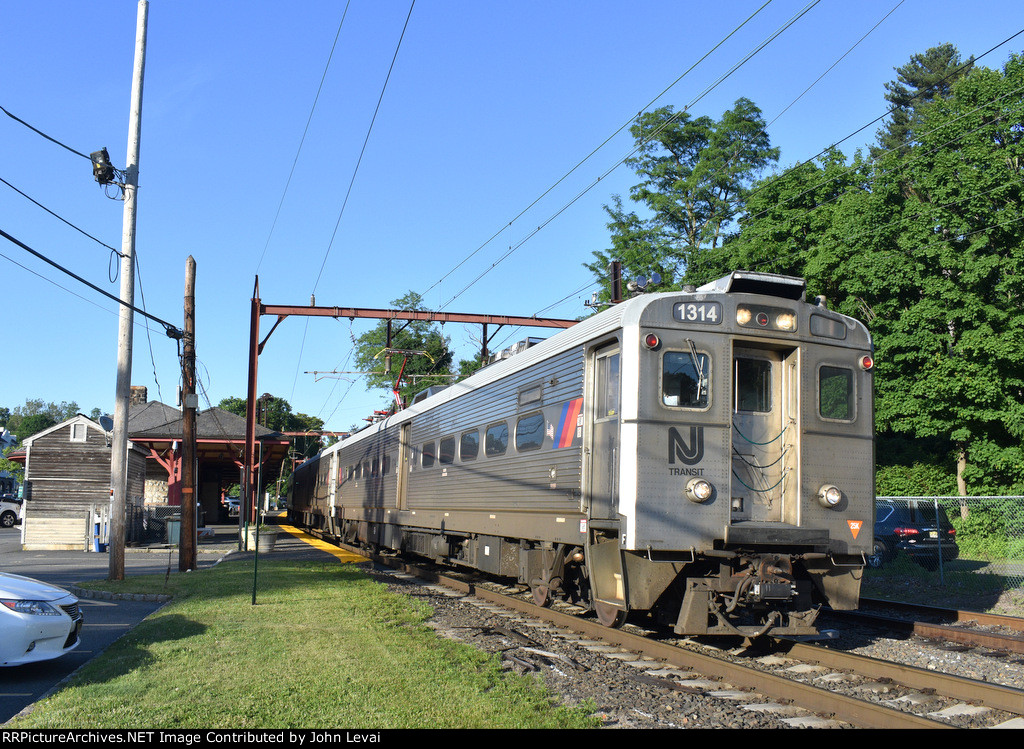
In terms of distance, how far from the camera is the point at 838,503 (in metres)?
8.48

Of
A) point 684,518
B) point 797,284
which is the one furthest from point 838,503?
point 797,284

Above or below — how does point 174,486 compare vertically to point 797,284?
below

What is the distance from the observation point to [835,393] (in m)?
8.84

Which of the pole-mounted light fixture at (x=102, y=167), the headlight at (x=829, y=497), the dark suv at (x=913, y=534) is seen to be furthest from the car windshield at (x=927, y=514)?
the pole-mounted light fixture at (x=102, y=167)

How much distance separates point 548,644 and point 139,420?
3215 cm

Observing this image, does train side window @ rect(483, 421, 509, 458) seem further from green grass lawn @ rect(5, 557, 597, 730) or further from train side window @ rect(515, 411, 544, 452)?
green grass lawn @ rect(5, 557, 597, 730)

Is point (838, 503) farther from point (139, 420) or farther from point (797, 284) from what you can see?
point (139, 420)

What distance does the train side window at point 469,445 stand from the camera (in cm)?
1312

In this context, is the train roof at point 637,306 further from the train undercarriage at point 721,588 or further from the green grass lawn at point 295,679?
the green grass lawn at point 295,679

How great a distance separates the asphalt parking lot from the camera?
272 inches

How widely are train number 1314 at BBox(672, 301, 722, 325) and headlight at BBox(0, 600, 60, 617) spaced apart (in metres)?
6.36

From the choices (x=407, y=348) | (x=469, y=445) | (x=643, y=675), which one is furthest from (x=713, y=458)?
(x=407, y=348)

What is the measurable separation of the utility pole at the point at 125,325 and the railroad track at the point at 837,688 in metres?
9.75

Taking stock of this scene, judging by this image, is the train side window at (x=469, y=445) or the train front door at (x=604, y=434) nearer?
the train front door at (x=604, y=434)
